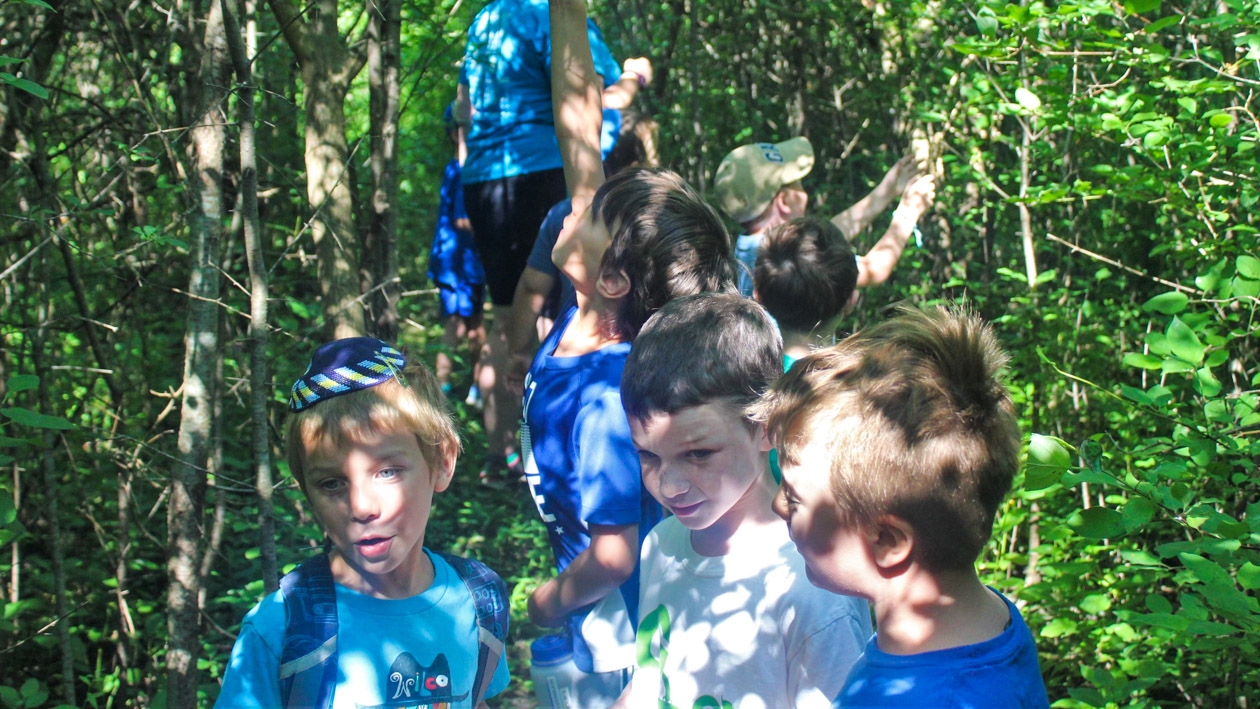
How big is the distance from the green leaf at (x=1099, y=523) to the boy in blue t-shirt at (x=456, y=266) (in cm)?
353

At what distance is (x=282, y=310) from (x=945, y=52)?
132 inches

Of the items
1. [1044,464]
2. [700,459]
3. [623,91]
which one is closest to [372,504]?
[700,459]

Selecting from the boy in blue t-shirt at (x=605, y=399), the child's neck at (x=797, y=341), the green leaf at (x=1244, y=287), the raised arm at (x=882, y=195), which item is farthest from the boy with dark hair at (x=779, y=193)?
the green leaf at (x=1244, y=287)

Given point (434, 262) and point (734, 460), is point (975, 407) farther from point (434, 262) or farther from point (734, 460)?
point (434, 262)

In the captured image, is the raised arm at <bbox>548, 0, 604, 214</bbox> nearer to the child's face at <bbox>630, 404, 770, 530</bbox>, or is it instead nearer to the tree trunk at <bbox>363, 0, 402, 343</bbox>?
the tree trunk at <bbox>363, 0, 402, 343</bbox>

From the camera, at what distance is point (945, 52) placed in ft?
15.8

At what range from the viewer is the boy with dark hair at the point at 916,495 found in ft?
4.52

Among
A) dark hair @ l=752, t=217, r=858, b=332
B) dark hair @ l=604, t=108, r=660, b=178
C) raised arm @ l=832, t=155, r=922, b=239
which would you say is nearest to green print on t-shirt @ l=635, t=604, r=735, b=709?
dark hair @ l=752, t=217, r=858, b=332

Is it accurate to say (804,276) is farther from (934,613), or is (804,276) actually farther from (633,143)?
(934,613)

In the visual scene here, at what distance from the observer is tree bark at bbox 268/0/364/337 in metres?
2.80

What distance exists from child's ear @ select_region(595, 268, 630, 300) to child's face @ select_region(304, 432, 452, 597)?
24.2 inches

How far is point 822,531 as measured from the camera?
58.4 inches

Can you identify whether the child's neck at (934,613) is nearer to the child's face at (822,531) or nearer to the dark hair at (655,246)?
the child's face at (822,531)

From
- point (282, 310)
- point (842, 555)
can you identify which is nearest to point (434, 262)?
point (282, 310)
